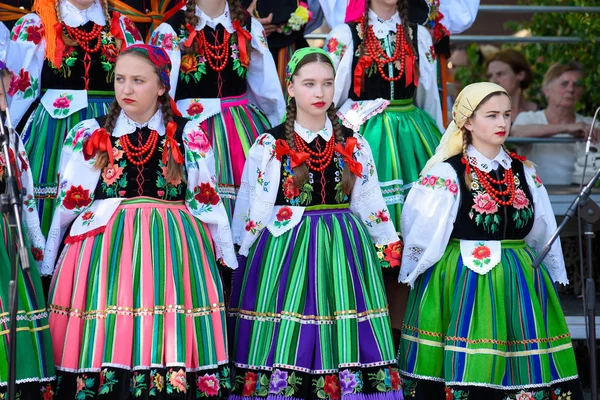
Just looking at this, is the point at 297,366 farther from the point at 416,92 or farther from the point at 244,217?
the point at 416,92

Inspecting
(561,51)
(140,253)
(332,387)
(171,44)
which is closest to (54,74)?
(171,44)

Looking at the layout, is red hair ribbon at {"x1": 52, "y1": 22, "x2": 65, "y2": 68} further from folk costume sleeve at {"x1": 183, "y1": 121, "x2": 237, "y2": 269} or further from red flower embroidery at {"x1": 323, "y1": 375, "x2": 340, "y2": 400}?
red flower embroidery at {"x1": 323, "y1": 375, "x2": 340, "y2": 400}

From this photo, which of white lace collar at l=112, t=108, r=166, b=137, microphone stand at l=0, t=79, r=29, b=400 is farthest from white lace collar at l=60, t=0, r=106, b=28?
microphone stand at l=0, t=79, r=29, b=400

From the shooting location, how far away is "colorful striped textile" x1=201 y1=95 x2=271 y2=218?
577cm

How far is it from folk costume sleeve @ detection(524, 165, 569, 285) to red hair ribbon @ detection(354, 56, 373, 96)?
980 millimetres

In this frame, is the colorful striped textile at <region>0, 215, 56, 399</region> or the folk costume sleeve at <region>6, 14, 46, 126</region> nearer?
the colorful striped textile at <region>0, 215, 56, 399</region>

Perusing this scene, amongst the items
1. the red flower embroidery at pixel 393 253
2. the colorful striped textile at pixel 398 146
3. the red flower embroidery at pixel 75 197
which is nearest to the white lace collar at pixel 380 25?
the colorful striped textile at pixel 398 146

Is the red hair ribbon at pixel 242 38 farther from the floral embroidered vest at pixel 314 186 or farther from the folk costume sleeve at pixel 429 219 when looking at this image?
the folk costume sleeve at pixel 429 219

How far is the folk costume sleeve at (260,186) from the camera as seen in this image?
5289 mm

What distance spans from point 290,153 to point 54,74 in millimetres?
1282

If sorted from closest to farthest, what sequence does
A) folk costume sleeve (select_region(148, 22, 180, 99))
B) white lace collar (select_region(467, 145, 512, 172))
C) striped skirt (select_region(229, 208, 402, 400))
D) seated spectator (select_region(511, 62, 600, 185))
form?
striped skirt (select_region(229, 208, 402, 400)) < white lace collar (select_region(467, 145, 512, 172)) < folk costume sleeve (select_region(148, 22, 180, 99)) < seated spectator (select_region(511, 62, 600, 185))

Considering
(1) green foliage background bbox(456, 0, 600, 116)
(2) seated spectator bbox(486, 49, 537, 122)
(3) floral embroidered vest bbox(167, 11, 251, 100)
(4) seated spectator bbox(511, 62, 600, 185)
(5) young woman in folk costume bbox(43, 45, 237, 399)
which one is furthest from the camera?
(2) seated spectator bbox(486, 49, 537, 122)

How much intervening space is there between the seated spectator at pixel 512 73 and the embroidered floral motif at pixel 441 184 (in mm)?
2753

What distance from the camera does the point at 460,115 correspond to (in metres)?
5.49
